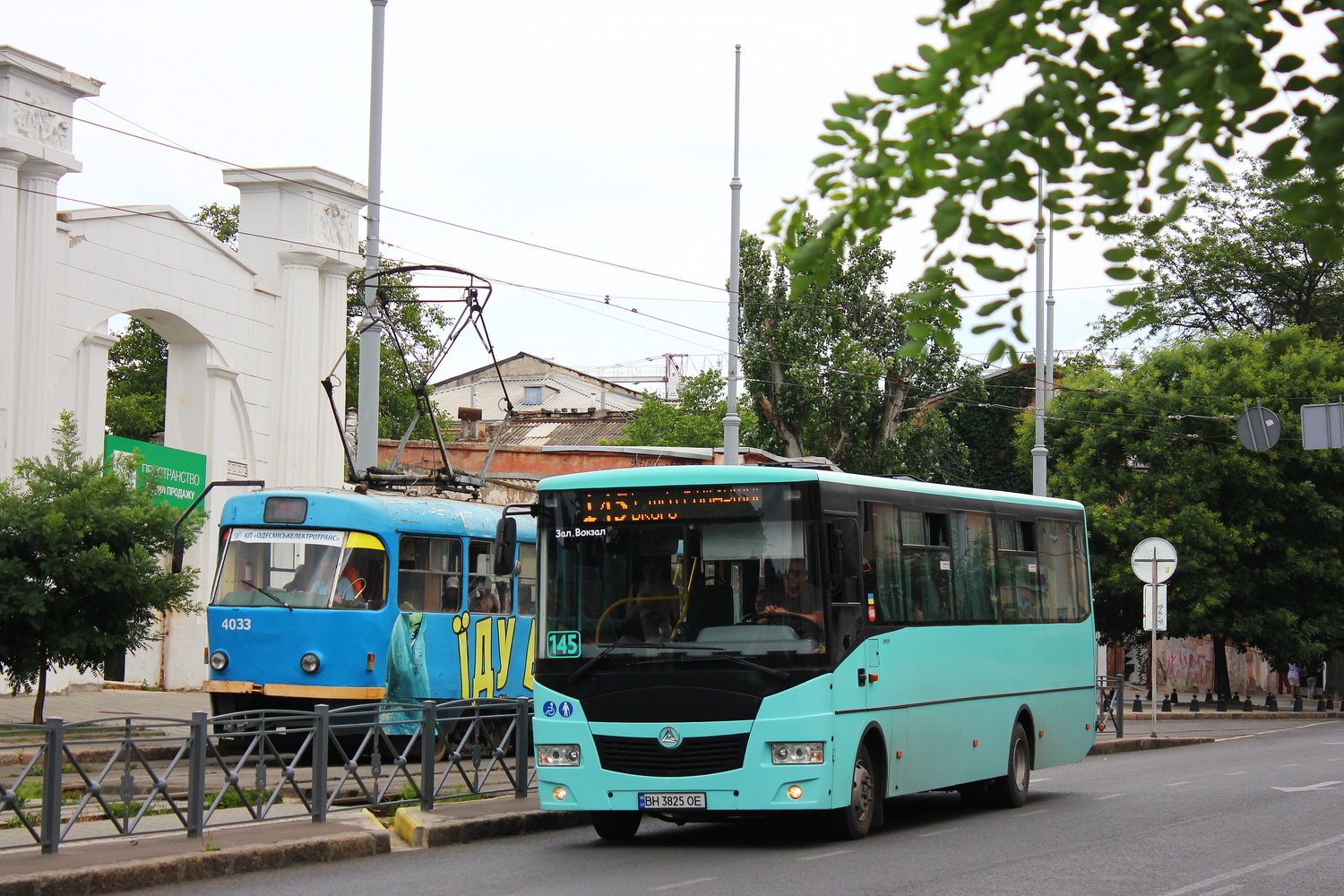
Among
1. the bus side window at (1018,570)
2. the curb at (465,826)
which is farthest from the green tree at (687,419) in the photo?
the curb at (465,826)

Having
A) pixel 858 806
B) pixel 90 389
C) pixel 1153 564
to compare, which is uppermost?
pixel 90 389

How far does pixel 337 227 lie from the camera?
26.8 metres

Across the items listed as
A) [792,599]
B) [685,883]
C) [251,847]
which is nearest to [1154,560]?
[792,599]

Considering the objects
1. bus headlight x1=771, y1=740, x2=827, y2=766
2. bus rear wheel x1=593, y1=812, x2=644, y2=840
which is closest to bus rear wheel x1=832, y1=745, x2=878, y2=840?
bus headlight x1=771, y1=740, x2=827, y2=766

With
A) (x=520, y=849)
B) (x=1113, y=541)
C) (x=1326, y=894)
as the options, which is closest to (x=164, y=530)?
(x=520, y=849)

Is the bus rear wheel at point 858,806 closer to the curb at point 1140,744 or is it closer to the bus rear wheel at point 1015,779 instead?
the bus rear wheel at point 1015,779

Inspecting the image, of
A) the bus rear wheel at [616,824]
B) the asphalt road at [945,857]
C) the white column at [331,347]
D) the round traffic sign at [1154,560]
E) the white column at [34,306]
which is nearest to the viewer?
the asphalt road at [945,857]

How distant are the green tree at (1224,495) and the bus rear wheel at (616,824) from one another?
2816 centimetres

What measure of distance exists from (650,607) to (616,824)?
202cm

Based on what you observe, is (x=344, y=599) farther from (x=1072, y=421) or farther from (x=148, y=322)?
(x=1072, y=421)

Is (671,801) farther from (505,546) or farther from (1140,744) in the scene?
(1140,744)

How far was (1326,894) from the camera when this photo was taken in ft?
33.2

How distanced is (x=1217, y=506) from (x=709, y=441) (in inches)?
898

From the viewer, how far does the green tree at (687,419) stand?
58500 mm
